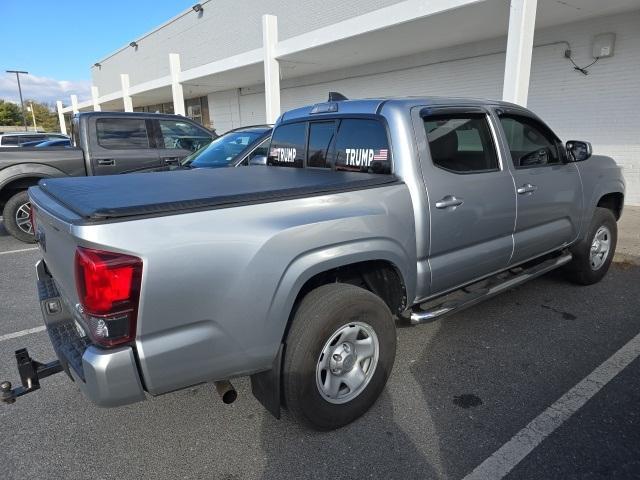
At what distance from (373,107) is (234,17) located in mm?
17859

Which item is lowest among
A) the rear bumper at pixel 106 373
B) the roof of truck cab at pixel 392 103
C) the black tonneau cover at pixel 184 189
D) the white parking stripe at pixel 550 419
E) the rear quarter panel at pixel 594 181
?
the white parking stripe at pixel 550 419

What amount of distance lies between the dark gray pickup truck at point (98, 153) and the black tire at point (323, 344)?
563 cm

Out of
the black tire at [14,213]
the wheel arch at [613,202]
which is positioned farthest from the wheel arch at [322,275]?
the black tire at [14,213]

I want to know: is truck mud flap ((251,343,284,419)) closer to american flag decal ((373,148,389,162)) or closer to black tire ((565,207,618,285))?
american flag decal ((373,148,389,162))

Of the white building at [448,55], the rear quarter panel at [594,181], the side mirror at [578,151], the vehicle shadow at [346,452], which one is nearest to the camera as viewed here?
the vehicle shadow at [346,452]

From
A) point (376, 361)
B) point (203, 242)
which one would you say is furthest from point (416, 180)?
point (203, 242)

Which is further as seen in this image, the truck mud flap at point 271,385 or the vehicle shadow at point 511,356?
the vehicle shadow at point 511,356

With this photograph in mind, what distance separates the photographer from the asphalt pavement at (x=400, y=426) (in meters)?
2.26

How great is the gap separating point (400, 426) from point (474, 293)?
121 cm

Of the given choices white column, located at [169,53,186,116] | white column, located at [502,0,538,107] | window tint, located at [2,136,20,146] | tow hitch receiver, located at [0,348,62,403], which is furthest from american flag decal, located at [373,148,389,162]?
white column, located at [169,53,186,116]

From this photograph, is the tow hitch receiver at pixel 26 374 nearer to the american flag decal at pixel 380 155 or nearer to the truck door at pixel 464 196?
the american flag decal at pixel 380 155

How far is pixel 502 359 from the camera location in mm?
3281

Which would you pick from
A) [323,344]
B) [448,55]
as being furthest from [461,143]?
[448,55]

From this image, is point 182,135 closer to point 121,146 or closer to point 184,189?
point 121,146
